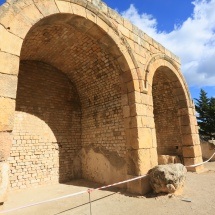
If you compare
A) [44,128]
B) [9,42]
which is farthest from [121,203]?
[9,42]

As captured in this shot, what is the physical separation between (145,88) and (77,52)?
226 centimetres

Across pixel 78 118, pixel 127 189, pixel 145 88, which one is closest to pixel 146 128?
pixel 145 88

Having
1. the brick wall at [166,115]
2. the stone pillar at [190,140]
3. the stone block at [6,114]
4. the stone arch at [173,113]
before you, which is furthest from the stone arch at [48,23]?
the stone pillar at [190,140]

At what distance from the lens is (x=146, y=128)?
17.7 feet

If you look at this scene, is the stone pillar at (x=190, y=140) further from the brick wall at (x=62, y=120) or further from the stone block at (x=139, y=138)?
the brick wall at (x=62, y=120)

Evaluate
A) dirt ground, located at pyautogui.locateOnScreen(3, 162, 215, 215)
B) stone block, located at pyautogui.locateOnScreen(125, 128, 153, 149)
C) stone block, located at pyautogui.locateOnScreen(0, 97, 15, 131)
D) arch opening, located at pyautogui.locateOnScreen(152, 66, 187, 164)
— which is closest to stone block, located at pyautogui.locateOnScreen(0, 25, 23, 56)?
stone block, located at pyautogui.locateOnScreen(0, 97, 15, 131)

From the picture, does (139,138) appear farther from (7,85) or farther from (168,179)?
(7,85)

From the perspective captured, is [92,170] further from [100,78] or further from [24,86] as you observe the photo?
[24,86]

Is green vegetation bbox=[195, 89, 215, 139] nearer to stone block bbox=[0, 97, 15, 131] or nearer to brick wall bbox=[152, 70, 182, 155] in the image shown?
brick wall bbox=[152, 70, 182, 155]

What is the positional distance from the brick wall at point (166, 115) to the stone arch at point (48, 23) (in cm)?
301

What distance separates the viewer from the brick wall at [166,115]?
8.42m

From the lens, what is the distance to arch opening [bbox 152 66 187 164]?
8.10m

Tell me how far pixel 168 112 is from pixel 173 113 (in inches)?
8.9

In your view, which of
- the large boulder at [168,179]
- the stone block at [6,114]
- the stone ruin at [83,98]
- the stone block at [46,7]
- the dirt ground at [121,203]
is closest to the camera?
the stone block at [6,114]
